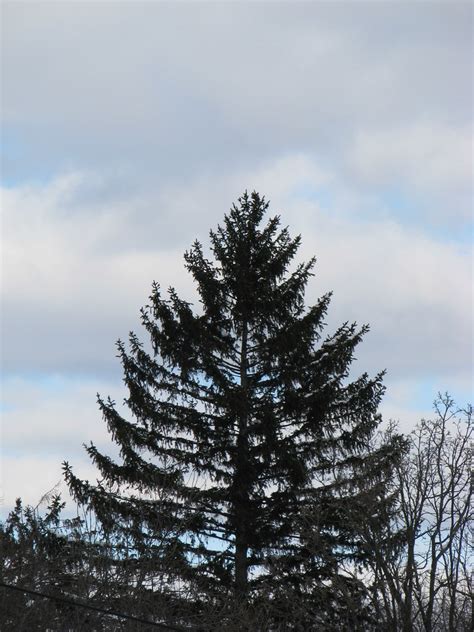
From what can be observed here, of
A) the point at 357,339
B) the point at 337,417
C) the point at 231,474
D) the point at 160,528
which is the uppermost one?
the point at 357,339

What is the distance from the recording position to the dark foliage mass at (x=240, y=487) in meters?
24.4

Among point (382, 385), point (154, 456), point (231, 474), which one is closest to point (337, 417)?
point (382, 385)

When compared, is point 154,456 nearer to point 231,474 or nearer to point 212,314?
point 231,474

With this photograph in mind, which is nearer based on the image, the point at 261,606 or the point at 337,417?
the point at 261,606

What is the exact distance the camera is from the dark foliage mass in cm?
2439

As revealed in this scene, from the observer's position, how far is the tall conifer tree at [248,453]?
85.7 ft

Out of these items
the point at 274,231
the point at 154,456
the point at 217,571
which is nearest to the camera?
the point at 217,571

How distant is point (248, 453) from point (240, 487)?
1.00m

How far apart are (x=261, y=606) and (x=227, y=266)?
37.0 feet

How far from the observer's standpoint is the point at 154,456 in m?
28.3

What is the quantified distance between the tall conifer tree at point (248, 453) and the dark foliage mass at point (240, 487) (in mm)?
45

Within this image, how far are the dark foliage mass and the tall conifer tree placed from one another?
4 cm

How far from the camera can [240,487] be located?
27.5 metres

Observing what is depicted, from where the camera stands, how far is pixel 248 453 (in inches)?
1100
